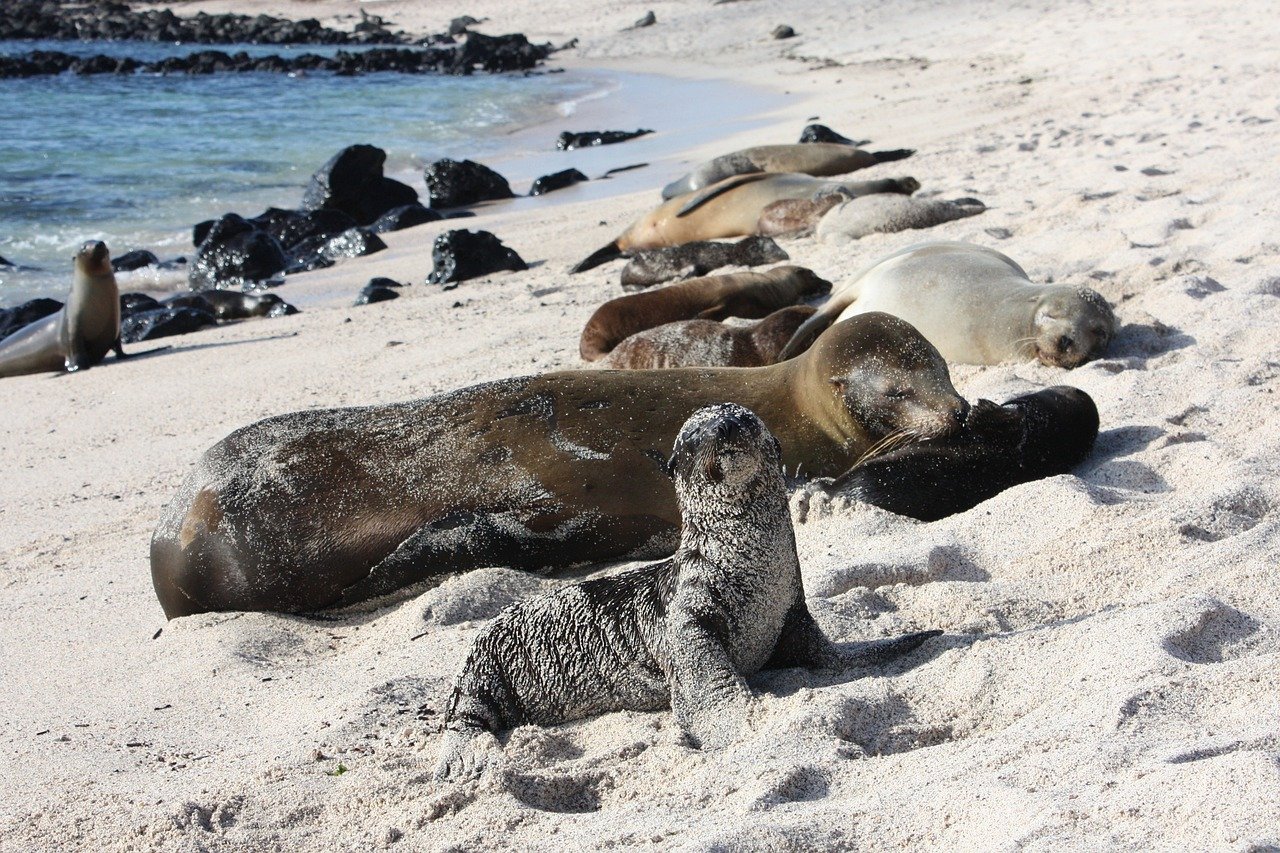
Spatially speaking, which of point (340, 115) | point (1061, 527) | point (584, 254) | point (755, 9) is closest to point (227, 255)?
point (584, 254)

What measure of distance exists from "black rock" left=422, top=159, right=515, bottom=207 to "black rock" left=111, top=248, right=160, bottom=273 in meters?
3.34

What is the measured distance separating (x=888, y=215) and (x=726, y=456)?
21.6ft

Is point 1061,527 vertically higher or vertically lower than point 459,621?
higher

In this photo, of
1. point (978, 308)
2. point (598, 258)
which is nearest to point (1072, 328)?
point (978, 308)

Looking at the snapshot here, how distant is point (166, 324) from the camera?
415 inches

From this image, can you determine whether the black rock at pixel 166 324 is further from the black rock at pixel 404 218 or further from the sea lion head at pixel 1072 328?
the sea lion head at pixel 1072 328

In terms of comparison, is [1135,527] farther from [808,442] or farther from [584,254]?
[584,254]

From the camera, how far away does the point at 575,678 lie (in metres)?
3.42

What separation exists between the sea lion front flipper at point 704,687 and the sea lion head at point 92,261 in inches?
323

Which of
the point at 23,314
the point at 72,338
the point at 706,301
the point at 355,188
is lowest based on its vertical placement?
the point at 23,314

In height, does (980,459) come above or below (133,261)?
above

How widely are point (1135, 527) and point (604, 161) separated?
14.0m

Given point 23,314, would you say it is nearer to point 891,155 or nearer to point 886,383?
point 891,155

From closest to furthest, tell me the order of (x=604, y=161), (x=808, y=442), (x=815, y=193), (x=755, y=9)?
(x=808, y=442)
(x=815, y=193)
(x=604, y=161)
(x=755, y=9)
